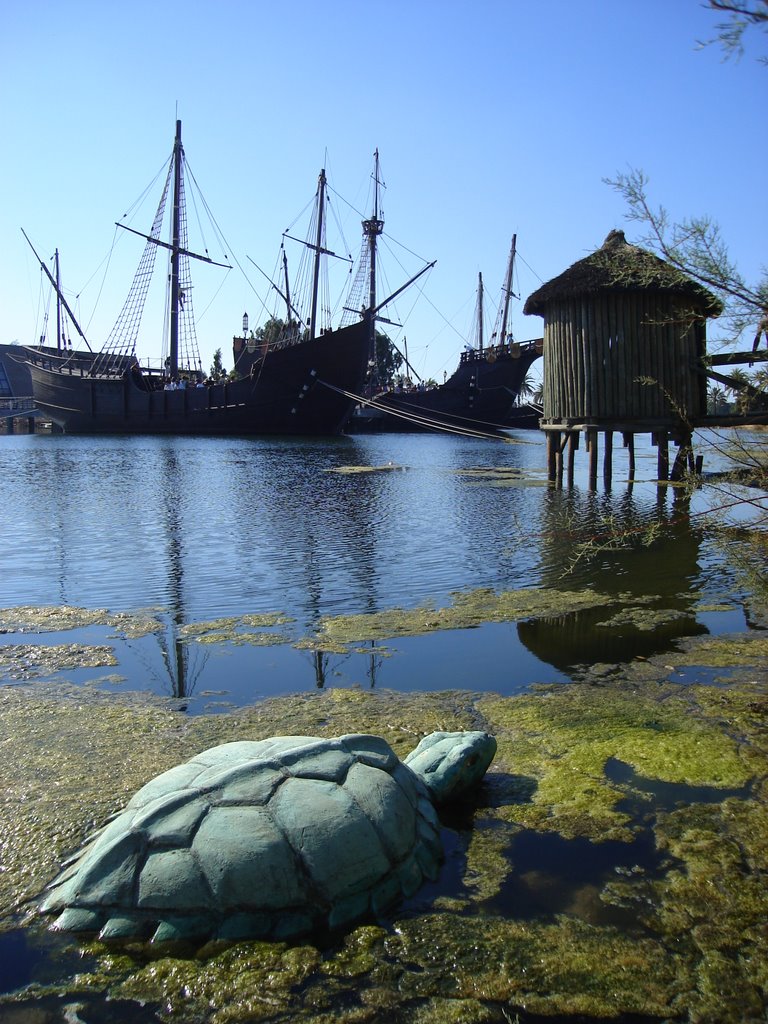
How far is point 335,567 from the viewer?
13.3 meters

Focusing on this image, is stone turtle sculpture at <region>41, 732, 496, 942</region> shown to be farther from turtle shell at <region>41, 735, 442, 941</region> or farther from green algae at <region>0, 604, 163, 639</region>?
green algae at <region>0, 604, 163, 639</region>

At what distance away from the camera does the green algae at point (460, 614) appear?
9.68 m

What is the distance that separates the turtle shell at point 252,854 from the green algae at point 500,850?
0.58 feet

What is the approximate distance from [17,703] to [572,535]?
1141cm

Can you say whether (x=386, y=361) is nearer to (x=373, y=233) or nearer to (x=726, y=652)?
(x=373, y=233)

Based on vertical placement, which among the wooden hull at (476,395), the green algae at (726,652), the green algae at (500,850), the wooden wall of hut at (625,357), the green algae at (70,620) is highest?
the wooden hull at (476,395)

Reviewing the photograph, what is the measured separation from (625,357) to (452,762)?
15.4 metres

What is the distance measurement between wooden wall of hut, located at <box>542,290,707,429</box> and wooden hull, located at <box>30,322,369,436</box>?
37.9 meters

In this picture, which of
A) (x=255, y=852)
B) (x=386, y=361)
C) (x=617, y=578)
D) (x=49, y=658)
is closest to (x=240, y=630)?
(x=49, y=658)

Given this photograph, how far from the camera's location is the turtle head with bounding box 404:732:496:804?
17.3 feet

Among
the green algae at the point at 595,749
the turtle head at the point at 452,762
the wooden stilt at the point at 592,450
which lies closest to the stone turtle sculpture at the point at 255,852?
the turtle head at the point at 452,762

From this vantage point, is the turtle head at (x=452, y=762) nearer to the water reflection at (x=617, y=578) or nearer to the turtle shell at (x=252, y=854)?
the turtle shell at (x=252, y=854)

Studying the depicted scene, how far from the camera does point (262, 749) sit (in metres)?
4.89

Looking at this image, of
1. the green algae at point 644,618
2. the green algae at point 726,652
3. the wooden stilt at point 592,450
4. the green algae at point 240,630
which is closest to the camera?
the green algae at point 726,652
